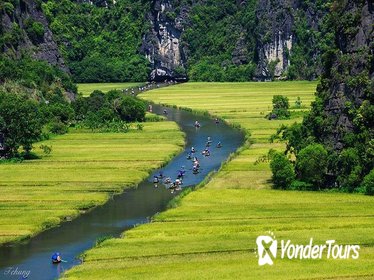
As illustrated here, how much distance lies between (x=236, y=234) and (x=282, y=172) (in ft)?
49.2

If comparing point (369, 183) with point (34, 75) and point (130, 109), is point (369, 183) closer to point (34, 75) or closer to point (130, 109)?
point (130, 109)

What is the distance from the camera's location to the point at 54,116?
101062 mm

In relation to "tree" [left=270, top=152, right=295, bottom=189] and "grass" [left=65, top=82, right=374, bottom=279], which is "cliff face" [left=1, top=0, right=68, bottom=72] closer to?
"grass" [left=65, top=82, right=374, bottom=279]

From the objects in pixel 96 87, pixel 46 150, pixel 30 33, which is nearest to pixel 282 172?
pixel 46 150

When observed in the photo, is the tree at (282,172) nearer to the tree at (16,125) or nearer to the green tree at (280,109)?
the tree at (16,125)

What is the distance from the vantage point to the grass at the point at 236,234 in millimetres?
41375

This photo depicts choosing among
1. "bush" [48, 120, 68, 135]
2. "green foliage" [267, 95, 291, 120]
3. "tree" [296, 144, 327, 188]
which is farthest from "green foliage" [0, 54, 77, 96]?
"tree" [296, 144, 327, 188]

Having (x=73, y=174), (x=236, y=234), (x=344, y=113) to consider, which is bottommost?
(x=236, y=234)

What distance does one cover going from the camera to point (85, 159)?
255 ft

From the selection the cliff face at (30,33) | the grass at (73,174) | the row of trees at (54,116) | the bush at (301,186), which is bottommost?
the bush at (301,186)

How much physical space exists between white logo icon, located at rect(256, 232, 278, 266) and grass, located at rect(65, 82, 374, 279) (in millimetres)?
398

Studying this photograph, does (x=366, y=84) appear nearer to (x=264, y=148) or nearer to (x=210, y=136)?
(x=264, y=148)

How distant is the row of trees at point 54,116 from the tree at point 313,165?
2537 cm

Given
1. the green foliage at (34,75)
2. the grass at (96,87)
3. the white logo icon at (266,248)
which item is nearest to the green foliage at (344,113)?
the white logo icon at (266,248)
